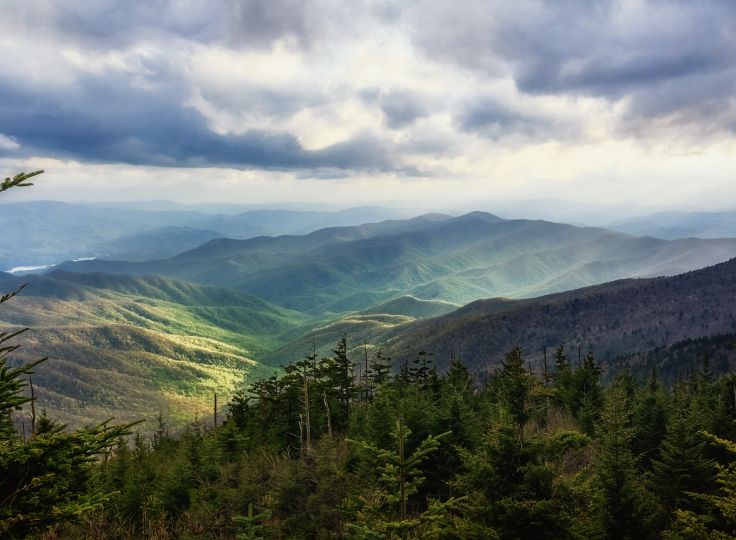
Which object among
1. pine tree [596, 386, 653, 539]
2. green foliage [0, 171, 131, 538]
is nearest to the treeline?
pine tree [596, 386, 653, 539]

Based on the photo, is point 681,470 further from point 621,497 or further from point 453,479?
point 453,479

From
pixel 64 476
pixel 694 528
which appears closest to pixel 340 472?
pixel 694 528

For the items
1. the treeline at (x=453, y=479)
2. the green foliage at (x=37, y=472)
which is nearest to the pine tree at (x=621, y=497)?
the treeline at (x=453, y=479)

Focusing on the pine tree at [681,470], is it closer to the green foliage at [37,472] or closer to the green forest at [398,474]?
the green forest at [398,474]

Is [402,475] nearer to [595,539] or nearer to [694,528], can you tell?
[595,539]

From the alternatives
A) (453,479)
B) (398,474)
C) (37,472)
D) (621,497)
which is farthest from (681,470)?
(37,472)

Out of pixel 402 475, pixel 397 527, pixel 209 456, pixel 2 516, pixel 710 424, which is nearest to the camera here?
pixel 2 516

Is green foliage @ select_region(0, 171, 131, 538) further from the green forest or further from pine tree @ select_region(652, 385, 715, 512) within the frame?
pine tree @ select_region(652, 385, 715, 512)

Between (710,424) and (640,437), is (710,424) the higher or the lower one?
the higher one
